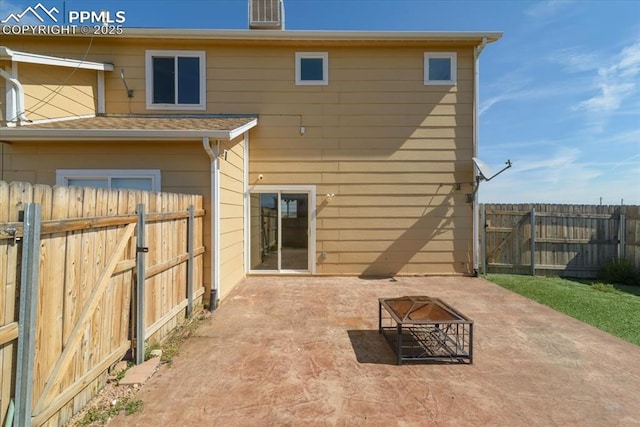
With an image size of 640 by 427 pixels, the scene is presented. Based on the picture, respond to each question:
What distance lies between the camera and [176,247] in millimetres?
4023

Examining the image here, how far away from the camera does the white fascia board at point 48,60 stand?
5.37 metres

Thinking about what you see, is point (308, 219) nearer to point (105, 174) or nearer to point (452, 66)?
point (105, 174)

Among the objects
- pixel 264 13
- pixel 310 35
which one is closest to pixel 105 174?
pixel 310 35

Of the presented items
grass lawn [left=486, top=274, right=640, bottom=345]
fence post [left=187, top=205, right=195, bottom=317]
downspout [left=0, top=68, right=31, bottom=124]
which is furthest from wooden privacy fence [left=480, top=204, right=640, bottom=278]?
downspout [left=0, top=68, right=31, bottom=124]

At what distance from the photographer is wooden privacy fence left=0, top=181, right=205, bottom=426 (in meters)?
1.75

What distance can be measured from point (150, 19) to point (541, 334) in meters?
9.60

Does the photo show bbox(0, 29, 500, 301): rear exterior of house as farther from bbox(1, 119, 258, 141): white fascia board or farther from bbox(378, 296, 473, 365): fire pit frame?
bbox(378, 296, 473, 365): fire pit frame

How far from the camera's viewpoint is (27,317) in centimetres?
179

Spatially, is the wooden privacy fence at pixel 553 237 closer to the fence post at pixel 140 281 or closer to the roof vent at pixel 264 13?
the roof vent at pixel 264 13

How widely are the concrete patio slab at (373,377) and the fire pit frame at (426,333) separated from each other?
15cm

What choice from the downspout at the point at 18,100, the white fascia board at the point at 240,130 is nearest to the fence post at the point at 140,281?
the white fascia board at the point at 240,130

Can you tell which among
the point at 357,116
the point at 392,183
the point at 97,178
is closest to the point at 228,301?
the point at 97,178

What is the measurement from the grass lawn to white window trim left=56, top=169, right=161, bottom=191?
284 inches

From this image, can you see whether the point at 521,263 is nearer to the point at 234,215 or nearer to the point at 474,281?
the point at 474,281
